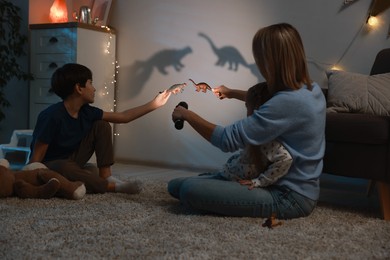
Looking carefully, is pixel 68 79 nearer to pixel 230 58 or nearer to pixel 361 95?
pixel 230 58

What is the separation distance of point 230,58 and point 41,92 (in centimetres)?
136

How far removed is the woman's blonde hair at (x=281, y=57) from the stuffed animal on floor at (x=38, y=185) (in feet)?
2.95

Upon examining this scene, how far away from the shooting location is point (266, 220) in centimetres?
156

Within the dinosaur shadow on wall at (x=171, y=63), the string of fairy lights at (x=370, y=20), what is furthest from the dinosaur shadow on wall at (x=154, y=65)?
the string of fairy lights at (x=370, y=20)

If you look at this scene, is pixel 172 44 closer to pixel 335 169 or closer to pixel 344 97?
pixel 344 97

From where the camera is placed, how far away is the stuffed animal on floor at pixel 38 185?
1877mm

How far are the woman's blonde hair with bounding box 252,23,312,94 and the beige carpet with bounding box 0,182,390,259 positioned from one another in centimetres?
48

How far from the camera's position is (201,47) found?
3102 mm

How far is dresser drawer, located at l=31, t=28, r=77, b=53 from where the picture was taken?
10.4 feet

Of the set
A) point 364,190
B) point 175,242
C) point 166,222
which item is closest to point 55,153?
point 166,222

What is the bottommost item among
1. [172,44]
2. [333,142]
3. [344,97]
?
[333,142]

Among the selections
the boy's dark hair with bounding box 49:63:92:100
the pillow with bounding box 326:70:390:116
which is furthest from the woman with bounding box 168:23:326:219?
the boy's dark hair with bounding box 49:63:92:100

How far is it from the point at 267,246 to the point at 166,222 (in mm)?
373

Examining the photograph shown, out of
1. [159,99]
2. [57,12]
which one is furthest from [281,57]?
[57,12]
